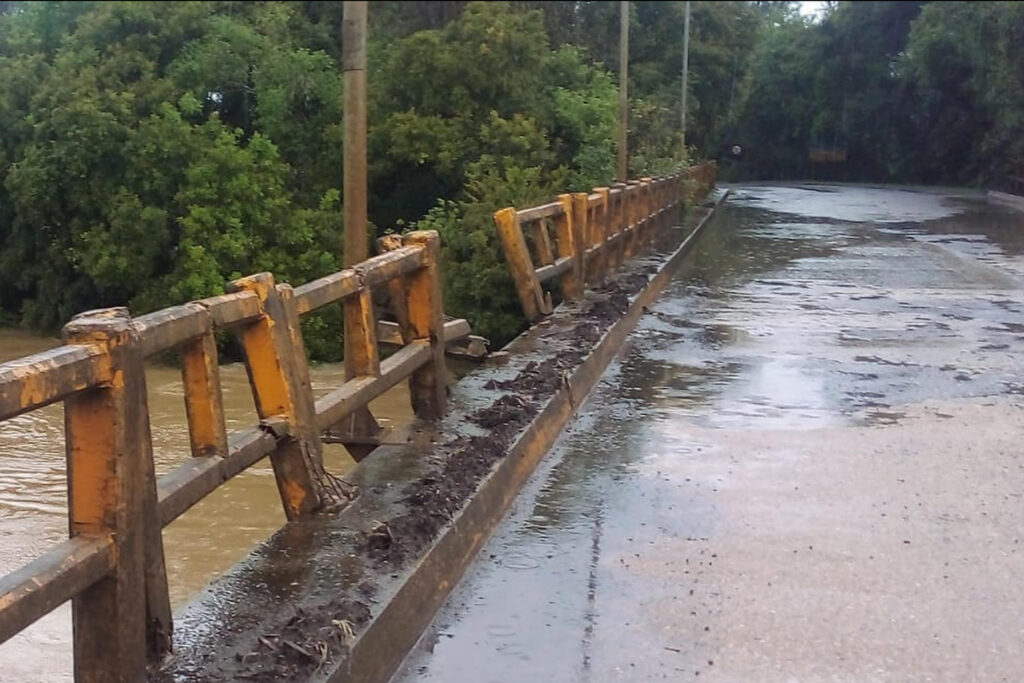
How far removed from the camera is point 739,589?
505cm

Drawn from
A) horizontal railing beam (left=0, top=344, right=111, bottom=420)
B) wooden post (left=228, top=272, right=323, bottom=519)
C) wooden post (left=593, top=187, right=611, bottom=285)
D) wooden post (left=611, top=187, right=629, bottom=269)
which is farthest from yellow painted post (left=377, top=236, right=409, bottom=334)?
wooden post (left=611, top=187, right=629, bottom=269)

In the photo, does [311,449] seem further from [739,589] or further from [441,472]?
[739,589]

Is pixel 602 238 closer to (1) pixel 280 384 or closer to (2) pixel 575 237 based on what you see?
(2) pixel 575 237

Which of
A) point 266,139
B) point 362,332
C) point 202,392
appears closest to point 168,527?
point 362,332

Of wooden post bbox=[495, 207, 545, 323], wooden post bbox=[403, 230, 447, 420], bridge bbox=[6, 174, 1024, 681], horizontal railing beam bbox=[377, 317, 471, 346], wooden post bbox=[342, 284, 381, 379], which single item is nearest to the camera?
bridge bbox=[6, 174, 1024, 681]

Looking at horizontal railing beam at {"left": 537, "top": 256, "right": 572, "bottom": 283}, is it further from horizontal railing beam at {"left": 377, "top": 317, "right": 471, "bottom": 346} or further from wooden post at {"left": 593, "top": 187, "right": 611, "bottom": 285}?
horizontal railing beam at {"left": 377, "top": 317, "right": 471, "bottom": 346}

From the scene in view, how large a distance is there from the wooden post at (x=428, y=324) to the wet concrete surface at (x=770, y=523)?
71 centimetres

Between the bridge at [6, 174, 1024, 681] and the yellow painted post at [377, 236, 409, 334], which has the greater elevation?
the yellow painted post at [377, 236, 409, 334]

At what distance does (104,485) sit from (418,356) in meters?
3.29

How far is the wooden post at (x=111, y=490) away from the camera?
3.38 m

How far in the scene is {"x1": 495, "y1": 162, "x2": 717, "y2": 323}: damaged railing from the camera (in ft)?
34.9

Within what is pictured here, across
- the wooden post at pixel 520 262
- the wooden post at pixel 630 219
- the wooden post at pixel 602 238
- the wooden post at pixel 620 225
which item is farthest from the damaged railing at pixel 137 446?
the wooden post at pixel 630 219

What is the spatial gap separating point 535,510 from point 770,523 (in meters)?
1.07

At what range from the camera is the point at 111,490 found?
3426 mm
